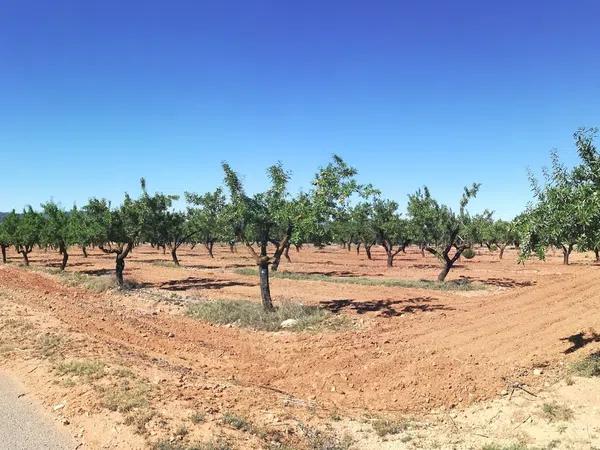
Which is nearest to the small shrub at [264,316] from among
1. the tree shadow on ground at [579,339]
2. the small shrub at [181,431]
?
the tree shadow on ground at [579,339]

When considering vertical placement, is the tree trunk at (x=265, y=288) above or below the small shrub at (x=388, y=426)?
above

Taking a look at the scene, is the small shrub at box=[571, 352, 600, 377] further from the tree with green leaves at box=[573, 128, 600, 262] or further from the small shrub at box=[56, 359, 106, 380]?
the small shrub at box=[56, 359, 106, 380]

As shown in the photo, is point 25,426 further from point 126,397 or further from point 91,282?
point 91,282

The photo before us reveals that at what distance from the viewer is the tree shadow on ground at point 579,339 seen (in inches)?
532

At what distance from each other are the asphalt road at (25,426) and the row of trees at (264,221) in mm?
11007

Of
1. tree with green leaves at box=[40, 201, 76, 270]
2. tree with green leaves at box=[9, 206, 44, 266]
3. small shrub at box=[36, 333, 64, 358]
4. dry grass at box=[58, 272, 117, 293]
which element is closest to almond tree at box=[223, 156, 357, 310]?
small shrub at box=[36, 333, 64, 358]

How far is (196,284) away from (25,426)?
24.9 metres

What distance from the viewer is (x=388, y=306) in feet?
79.3

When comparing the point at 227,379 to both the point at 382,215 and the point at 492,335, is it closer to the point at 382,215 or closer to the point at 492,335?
the point at 492,335

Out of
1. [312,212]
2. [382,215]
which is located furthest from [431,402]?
[382,215]

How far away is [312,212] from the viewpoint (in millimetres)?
20562

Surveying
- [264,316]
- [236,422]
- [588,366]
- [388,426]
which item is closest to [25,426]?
[236,422]

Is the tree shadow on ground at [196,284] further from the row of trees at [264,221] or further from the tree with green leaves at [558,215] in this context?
the tree with green leaves at [558,215]

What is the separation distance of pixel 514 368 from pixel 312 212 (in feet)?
33.6
